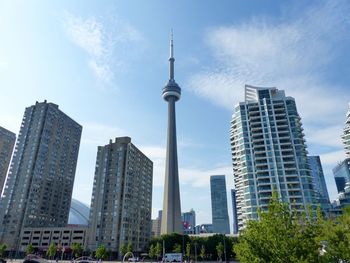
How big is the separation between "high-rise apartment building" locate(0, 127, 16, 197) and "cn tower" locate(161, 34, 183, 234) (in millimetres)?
107245

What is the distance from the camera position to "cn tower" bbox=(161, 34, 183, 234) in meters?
144

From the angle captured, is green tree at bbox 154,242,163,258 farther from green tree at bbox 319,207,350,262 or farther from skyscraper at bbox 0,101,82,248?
green tree at bbox 319,207,350,262

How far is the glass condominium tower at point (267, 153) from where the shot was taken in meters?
117

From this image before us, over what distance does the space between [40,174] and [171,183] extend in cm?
7100

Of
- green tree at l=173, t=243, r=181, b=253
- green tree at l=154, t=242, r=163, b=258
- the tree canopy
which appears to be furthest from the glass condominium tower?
the tree canopy

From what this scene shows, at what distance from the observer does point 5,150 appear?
186 metres

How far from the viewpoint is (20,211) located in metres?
140

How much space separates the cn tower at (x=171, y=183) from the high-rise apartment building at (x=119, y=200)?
12.2m

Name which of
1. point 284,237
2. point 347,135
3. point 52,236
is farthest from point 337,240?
point 52,236

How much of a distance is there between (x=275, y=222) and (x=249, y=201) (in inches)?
4048

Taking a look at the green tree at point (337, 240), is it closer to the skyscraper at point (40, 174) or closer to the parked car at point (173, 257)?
the parked car at point (173, 257)

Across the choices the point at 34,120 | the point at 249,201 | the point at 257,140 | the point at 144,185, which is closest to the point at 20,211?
the point at 34,120

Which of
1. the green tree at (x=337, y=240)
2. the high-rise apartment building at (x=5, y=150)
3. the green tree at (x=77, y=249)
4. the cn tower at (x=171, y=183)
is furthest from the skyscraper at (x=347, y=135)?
the high-rise apartment building at (x=5, y=150)

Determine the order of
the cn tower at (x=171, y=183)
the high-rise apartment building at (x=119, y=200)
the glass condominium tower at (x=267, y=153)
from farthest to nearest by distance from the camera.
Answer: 1. the cn tower at (x=171, y=183)
2. the high-rise apartment building at (x=119, y=200)
3. the glass condominium tower at (x=267, y=153)
